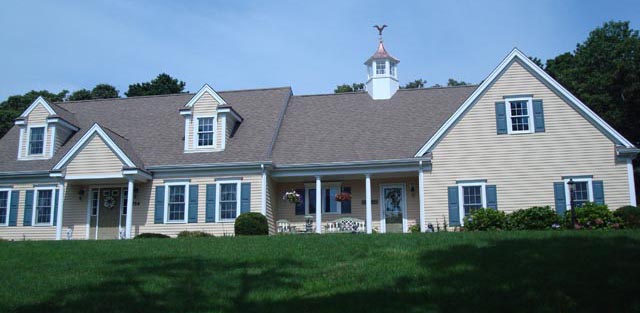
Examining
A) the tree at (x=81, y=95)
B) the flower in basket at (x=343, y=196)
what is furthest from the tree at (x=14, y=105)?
the flower in basket at (x=343, y=196)

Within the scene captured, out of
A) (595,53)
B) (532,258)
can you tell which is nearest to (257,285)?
(532,258)

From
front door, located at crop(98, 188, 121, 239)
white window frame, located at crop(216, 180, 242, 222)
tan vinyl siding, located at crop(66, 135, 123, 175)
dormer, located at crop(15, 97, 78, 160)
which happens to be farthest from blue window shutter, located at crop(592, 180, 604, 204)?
dormer, located at crop(15, 97, 78, 160)

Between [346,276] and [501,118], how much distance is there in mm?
14113

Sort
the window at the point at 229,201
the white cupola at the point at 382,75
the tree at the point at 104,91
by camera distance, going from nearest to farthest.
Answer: the window at the point at 229,201
the white cupola at the point at 382,75
the tree at the point at 104,91

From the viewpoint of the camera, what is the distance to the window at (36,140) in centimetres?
2858

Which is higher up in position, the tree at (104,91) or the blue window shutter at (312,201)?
the tree at (104,91)

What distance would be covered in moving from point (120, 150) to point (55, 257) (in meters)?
10.3

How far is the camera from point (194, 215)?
26000 mm

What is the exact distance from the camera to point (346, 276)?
41.6 feet

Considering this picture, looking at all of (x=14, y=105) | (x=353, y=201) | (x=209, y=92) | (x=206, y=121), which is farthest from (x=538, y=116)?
(x=14, y=105)

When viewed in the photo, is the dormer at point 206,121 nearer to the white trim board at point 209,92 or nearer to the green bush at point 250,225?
the white trim board at point 209,92

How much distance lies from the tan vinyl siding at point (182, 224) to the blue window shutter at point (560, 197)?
11324mm

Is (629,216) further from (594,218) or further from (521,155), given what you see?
(521,155)

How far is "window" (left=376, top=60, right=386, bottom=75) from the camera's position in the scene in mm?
31469
